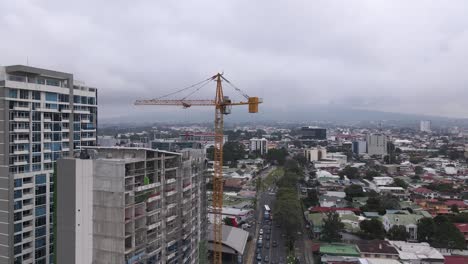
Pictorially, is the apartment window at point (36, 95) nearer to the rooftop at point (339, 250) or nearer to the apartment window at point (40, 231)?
the apartment window at point (40, 231)

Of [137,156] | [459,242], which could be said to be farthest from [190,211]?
[459,242]

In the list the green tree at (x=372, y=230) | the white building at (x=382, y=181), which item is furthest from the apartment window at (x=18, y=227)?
the white building at (x=382, y=181)

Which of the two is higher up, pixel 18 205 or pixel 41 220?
pixel 18 205

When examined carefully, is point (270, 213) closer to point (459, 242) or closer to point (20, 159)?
point (459, 242)

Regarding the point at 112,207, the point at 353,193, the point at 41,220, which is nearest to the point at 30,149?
the point at 41,220

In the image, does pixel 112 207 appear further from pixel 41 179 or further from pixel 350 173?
pixel 350 173

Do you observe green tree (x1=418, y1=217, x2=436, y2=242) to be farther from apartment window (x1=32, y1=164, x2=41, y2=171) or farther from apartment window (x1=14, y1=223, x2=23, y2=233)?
apartment window (x1=14, y1=223, x2=23, y2=233)
